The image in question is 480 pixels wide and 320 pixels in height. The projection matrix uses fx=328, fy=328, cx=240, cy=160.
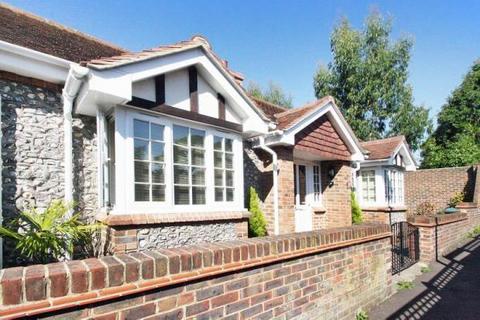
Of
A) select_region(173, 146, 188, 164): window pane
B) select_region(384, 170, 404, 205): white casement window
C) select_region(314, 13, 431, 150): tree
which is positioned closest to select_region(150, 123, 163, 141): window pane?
select_region(173, 146, 188, 164): window pane

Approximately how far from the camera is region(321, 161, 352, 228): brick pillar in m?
10.8

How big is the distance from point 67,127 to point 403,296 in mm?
6541

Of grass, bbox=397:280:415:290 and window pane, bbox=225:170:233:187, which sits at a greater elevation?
window pane, bbox=225:170:233:187

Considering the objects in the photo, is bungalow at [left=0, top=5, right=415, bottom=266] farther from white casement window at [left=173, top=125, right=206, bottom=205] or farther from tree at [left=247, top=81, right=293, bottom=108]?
tree at [left=247, top=81, right=293, bottom=108]

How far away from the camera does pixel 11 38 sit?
5.47 m

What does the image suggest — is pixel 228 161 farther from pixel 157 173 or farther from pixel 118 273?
pixel 118 273

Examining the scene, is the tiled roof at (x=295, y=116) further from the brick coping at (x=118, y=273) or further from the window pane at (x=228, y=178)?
the brick coping at (x=118, y=273)

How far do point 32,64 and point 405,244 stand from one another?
8892mm

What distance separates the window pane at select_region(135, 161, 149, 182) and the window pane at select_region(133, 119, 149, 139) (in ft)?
1.57

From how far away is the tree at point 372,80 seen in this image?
74.9 feet

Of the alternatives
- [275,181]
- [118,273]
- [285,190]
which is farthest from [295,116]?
[118,273]

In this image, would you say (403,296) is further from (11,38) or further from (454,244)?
(11,38)

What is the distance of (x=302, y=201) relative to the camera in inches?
436

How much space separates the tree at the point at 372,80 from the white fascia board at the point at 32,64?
67.9 feet
